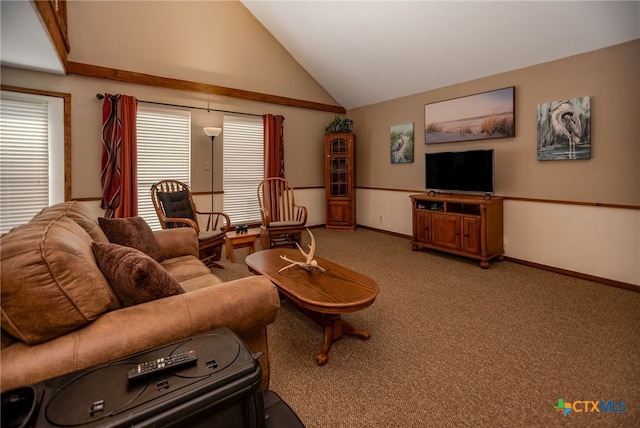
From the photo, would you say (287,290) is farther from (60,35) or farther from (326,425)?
(60,35)

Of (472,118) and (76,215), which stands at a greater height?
(472,118)

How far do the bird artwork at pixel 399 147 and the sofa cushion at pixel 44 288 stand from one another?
5.09m

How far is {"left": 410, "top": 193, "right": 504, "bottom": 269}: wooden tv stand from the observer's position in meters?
3.91

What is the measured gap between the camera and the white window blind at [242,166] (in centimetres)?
540

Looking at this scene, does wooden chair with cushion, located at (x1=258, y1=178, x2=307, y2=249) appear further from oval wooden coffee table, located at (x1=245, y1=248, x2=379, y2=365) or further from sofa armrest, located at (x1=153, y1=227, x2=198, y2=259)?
oval wooden coffee table, located at (x1=245, y1=248, x2=379, y2=365)

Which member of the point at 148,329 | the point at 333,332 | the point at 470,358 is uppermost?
the point at 148,329

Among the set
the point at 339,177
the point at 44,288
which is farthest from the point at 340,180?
the point at 44,288

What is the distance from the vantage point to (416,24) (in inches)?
158

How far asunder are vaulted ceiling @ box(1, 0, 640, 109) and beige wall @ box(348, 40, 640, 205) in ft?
0.46

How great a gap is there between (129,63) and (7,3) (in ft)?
9.01

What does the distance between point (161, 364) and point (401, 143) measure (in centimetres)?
524

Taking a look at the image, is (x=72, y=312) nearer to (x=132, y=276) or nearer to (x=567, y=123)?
(x=132, y=276)

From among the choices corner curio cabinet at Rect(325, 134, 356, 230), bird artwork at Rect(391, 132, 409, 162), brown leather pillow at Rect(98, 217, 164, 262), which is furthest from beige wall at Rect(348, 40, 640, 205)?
brown leather pillow at Rect(98, 217, 164, 262)

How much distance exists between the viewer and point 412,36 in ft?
13.9
